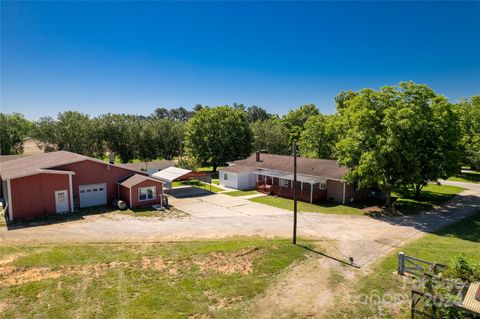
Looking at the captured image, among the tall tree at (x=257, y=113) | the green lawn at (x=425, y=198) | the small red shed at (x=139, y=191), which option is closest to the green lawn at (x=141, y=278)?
the small red shed at (x=139, y=191)

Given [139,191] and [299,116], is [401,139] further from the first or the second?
[299,116]

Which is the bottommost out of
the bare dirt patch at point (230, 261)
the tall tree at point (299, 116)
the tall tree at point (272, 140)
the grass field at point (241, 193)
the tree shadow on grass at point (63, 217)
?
the grass field at point (241, 193)

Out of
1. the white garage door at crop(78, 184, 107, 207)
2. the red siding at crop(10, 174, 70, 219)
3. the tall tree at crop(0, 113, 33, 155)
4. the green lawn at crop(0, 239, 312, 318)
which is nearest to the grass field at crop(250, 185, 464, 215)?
the green lawn at crop(0, 239, 312, 318)

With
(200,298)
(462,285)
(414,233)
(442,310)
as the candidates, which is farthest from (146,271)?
(414,233)

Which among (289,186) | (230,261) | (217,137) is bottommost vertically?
(230,261)

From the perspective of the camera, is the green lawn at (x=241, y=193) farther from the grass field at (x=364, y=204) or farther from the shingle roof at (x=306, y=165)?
the shingle roof at (x=306, y=165)

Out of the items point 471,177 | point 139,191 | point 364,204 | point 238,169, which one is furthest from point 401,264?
point 471,177
